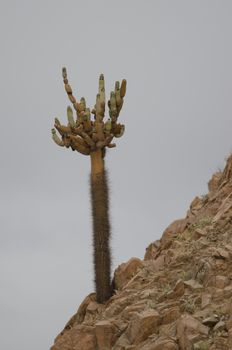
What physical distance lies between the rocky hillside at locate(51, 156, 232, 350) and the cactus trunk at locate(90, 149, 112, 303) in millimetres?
289

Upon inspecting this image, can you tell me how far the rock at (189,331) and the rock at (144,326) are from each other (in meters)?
0.75

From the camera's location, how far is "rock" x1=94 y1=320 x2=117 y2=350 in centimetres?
1111

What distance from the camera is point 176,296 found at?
10953 mm

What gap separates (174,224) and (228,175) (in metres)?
1.76

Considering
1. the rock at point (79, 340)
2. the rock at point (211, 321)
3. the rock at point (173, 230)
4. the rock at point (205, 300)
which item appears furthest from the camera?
the rock at point (173, 230)

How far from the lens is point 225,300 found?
33.0 feet

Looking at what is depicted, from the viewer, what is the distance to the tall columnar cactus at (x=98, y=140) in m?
14.5

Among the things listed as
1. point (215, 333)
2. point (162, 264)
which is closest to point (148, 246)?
point (162, 264)

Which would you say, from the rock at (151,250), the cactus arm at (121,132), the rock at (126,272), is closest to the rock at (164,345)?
the rock at (126,272)

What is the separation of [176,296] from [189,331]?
5.52 feet

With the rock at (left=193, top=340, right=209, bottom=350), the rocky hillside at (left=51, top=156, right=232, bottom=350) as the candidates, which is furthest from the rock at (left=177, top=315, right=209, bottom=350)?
the rock at (left=193, top=340, right=209, bottom=350)

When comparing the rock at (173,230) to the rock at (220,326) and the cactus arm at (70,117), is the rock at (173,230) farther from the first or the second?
the rock at (220,326)

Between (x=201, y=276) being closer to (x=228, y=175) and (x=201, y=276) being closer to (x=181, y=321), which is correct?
(x=181, y=321)

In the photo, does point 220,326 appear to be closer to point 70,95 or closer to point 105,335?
point 105,335
